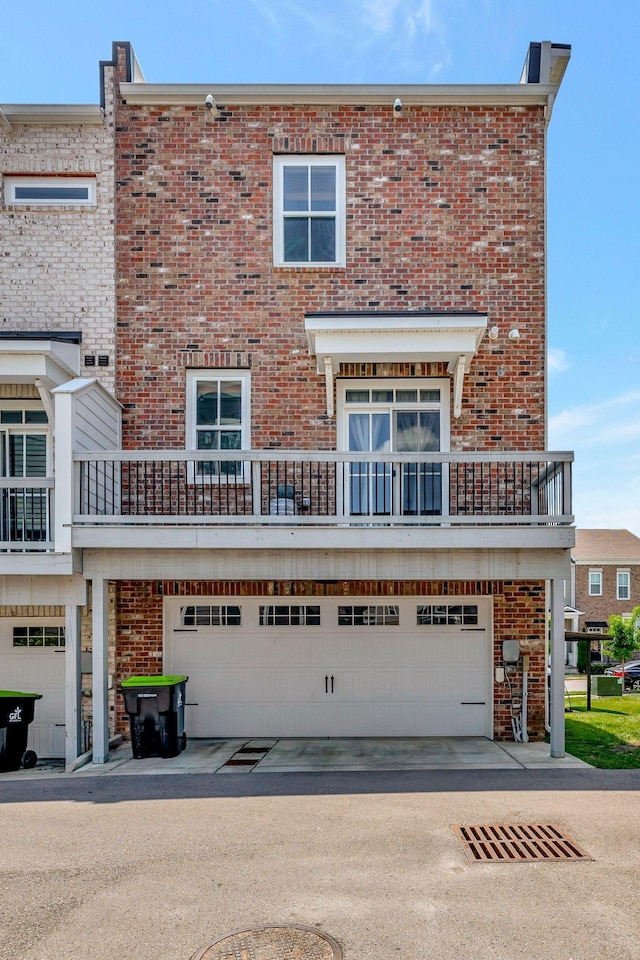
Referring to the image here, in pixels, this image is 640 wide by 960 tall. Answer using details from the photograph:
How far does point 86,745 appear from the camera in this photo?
9281mm

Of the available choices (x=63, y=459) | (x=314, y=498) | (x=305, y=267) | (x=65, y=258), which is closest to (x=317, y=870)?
(x=63, y=459)

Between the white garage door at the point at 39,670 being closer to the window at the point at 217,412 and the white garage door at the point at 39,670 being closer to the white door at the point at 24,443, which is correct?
the white door at the point at 24,443

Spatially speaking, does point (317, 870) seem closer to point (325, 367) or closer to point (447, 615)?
Answer: point (447, 615)

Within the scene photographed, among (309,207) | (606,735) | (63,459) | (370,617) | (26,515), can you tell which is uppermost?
(309,207)

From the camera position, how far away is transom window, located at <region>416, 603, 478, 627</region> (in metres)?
10.1

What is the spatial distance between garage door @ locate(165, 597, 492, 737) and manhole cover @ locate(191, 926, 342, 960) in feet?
19.0

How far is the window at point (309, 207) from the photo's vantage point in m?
10.3

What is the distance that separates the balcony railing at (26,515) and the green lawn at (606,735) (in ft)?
23.2

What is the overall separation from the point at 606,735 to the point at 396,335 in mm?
6463

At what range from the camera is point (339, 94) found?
10.1 metres

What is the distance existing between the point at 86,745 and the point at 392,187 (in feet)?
28.6

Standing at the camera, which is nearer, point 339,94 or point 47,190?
point 339,94

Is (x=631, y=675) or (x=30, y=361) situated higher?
(x=30, y=361)

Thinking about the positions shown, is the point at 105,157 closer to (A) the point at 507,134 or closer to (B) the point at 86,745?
(A) the point at 507,134
